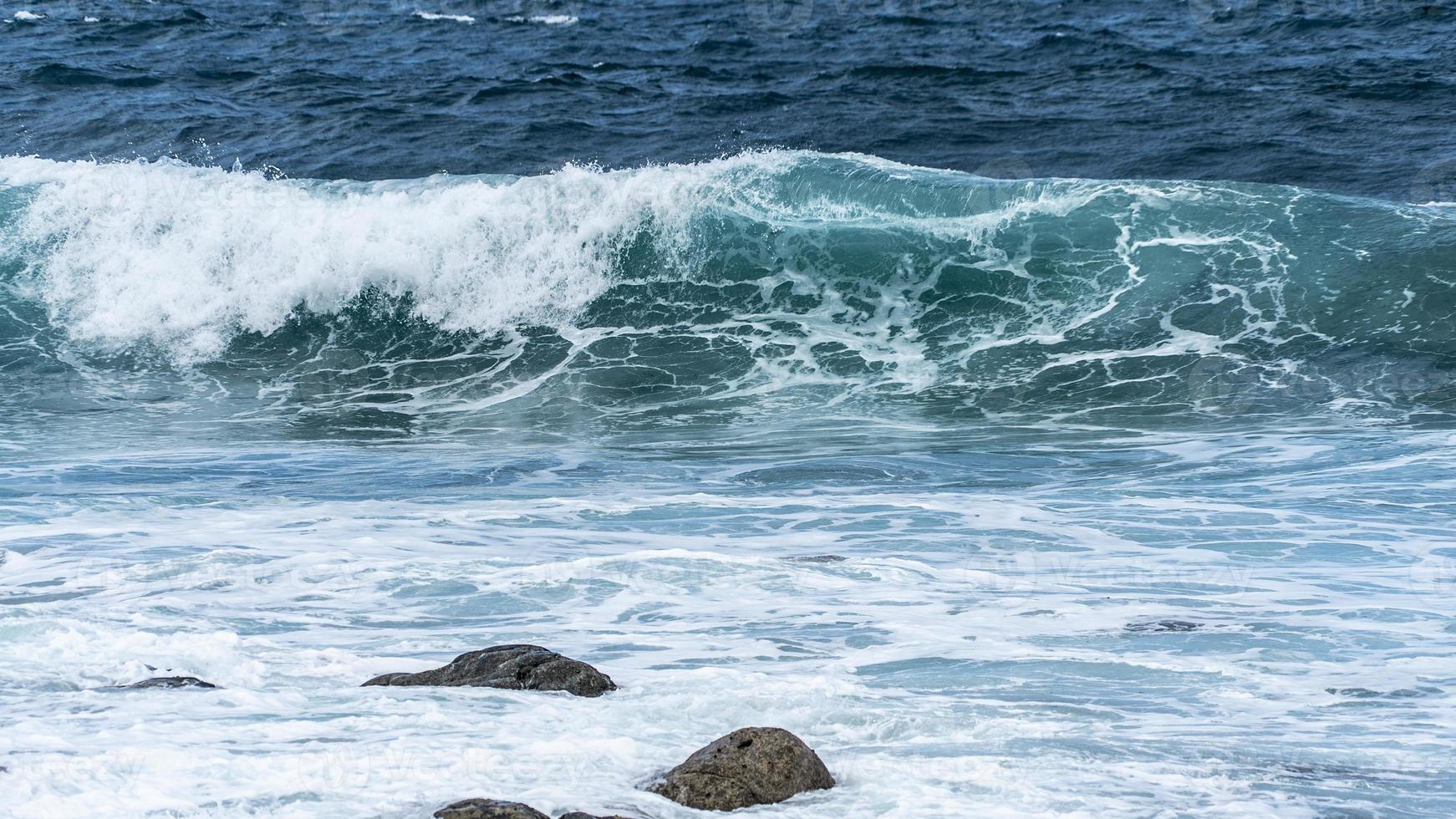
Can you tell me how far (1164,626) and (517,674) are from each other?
2.72 m

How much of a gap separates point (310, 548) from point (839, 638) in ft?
10.1

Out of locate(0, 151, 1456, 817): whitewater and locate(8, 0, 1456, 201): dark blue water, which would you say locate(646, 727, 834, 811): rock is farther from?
locate(8, 0, 1456, 201): dark blue water

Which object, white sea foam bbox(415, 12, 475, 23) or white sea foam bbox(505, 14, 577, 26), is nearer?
white sea foam bbox(505, 14, 577, 26)

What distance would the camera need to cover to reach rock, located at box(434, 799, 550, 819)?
3600mm

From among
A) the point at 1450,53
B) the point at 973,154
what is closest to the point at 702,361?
the point at 973,154

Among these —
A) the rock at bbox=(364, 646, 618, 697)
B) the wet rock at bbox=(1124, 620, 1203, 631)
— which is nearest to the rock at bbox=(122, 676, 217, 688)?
the rock at bbox=(364, 646, 618, 697)

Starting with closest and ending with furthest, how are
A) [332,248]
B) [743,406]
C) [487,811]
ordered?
[487,811] → [743,406] → [332,248]

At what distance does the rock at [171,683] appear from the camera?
502cm

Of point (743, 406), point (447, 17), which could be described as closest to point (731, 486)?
point (743, 406)

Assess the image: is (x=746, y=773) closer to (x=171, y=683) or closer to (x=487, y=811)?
(x=487, y=811)

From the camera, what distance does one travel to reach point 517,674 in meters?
5.02

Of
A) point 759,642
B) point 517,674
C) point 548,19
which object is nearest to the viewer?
point 517,674

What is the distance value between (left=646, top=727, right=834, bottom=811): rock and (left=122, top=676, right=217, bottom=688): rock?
1940mm

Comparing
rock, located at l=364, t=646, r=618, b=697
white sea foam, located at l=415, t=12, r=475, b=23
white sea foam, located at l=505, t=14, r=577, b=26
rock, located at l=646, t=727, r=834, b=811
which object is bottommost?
rock, located at l=364, t=646, r=618, b=697
